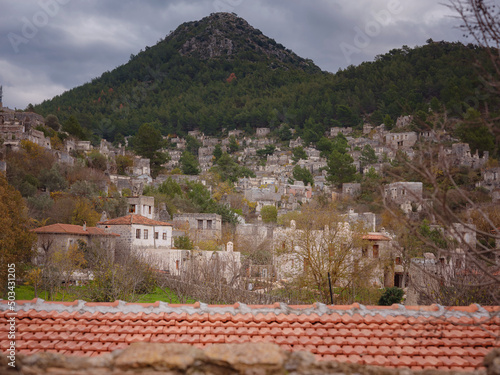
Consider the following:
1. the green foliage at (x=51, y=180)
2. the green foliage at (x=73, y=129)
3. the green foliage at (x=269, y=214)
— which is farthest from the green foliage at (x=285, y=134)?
the green foliage at (x=51, y=180)

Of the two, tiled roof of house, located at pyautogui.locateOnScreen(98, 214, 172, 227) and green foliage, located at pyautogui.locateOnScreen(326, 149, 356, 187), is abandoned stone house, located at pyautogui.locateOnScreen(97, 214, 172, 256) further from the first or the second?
green foliage, located at pyautogui.locateOnScreen(326, 149, 356, 187)

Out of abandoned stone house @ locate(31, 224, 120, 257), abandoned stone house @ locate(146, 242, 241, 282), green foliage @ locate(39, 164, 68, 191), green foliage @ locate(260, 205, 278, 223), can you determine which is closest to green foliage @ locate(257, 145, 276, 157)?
green foliage @ locate(260, 205, 278, 223)

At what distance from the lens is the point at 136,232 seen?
1341 inches

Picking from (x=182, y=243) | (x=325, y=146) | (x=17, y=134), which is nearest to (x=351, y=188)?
(x=325, y=146)

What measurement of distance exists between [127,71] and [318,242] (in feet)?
531

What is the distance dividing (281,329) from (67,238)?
2500 cm

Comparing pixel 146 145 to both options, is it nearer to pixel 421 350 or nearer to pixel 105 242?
pixel 105 242

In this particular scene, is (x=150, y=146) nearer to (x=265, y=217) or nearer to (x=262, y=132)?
(x=265, y=217)

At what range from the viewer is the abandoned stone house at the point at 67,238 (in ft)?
95.1

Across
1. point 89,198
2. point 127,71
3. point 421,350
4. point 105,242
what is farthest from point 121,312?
point 127,71

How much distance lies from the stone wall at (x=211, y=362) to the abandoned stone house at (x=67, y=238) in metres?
24.8

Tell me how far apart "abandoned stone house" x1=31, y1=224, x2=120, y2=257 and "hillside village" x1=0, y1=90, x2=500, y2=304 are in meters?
0.07

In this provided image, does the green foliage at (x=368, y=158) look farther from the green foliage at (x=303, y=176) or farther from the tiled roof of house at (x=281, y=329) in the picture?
the tiled roof of house at (x=281, y=329)

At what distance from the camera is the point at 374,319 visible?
327 inches
